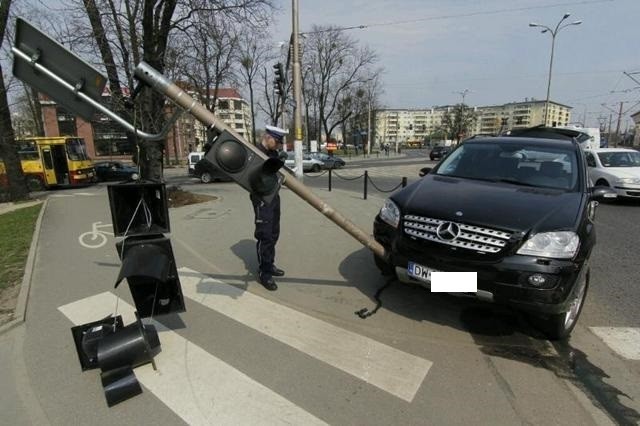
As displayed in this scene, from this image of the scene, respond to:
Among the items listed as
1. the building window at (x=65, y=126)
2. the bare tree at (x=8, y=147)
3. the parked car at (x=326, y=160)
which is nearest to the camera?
the bare tree at (x=8, y=147)

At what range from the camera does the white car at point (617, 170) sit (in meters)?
11.2

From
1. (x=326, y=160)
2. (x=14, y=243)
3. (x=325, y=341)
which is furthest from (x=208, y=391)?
(x=326, y=160)

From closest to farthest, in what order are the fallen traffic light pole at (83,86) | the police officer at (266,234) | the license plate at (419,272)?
the fallen traffic light pole at (83,86), the license plate at (419,272), the police officer at (266,234)

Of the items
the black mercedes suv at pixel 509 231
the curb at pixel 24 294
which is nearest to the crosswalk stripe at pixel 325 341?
the black mercedes suv at pixel 509 231

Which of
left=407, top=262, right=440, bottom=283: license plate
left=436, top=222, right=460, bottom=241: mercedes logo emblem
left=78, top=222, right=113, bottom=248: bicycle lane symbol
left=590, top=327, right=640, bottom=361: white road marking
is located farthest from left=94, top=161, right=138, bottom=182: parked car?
left=590, top=327, right=640, bottom=361: white road marking

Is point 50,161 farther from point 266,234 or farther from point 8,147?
point 266,234

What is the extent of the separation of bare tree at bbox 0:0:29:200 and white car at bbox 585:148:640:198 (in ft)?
A: 65.8

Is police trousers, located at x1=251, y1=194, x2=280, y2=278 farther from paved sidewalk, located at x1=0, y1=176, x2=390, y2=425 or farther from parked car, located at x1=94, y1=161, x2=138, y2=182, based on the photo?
parked car, located at x1=94, y1=161, x2=138, y2=182

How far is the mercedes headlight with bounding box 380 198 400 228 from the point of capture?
3.87m

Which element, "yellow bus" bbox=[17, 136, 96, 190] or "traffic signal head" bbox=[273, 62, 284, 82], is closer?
"traffic signal head" bbox=[273, 62, 284, 82]

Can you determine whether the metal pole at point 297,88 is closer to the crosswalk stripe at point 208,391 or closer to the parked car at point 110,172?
the crosswalk stripe at point 208,391

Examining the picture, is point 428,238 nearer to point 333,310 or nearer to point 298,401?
point 333,310

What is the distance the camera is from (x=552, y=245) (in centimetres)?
311

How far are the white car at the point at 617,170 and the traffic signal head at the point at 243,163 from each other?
38.2ft
